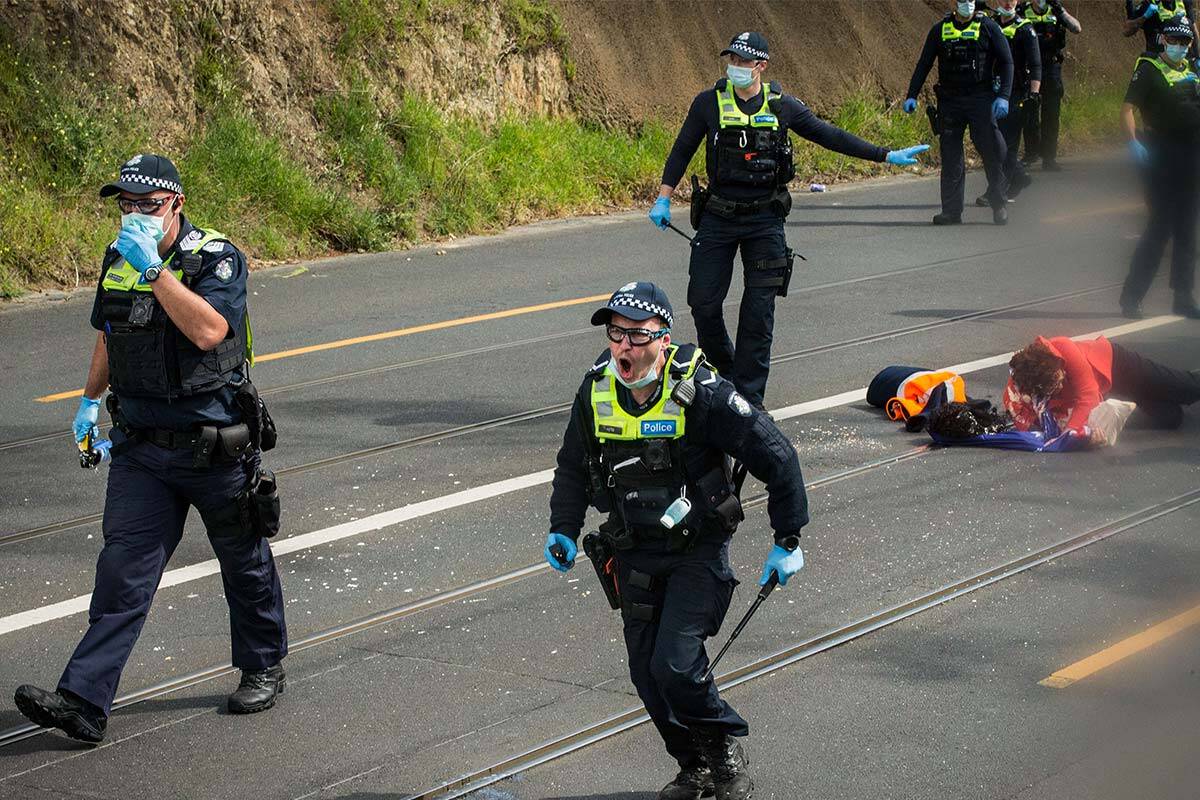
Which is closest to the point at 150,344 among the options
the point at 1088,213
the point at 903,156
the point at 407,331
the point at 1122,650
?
the point at 1122,650

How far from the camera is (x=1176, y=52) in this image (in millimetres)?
12281

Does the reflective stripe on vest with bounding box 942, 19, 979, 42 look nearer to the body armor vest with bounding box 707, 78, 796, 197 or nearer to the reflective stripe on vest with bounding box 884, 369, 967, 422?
the body armor vest with bounding box 707, 78, 796, 197

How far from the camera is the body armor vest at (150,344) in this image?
5723 mm

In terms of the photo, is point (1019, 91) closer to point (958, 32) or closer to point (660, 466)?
point (958, 32)

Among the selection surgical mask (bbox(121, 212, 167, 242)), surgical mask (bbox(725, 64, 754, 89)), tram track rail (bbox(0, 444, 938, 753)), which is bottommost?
tram track rail (bbox(0, 444, 938, 753))

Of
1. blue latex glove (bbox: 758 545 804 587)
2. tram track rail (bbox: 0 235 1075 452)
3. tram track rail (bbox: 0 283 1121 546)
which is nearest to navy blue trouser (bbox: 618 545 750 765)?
blue latex glove (bbox: 758 545 804 587)

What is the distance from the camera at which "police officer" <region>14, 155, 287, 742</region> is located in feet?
18.5

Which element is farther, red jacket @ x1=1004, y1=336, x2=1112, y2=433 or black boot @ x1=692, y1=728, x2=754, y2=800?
red jacket @ x1=1004, y1=336, x2=1112, y2=433

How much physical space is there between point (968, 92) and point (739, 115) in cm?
910

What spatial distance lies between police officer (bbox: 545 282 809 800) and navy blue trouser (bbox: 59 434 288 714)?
1.38m

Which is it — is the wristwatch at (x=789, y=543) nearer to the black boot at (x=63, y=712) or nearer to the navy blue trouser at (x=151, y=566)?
the navy blue trouser at (x=151, y=566)

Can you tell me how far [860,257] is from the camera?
15492mm

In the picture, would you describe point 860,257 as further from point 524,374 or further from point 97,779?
point 97,779

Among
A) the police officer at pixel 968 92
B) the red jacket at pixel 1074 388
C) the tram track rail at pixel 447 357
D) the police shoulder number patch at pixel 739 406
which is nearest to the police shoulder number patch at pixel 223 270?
the police shoulder number patch at pixel 739 406
